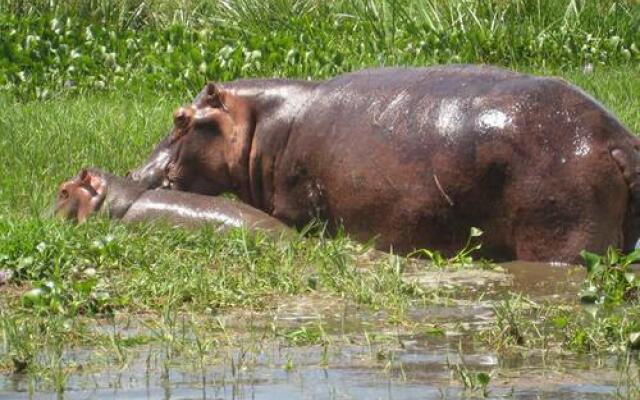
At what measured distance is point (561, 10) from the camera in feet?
50.1

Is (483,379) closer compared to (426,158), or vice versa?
(483,379)

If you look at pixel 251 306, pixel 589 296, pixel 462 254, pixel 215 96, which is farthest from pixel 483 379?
Result: pixel 215 96

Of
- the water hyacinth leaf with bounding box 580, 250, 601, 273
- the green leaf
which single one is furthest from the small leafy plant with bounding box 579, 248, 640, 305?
the green leaf

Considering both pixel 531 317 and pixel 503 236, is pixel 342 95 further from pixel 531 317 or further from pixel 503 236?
pixel 531 317

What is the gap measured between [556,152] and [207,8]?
36.2ft

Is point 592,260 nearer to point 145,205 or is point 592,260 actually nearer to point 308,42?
point 145,205

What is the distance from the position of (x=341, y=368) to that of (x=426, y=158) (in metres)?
2.60

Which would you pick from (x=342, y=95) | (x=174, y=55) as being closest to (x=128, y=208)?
(x=342, y=95)

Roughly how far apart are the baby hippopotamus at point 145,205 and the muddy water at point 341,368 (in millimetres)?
1949

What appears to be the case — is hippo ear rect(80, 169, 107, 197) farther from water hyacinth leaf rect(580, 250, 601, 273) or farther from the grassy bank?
the grassy bank

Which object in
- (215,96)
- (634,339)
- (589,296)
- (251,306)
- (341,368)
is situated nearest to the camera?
(341,368)

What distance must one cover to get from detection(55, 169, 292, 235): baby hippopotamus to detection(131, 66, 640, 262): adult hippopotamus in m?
0.33

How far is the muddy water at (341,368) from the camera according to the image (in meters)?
4.98

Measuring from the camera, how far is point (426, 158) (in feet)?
25.6
